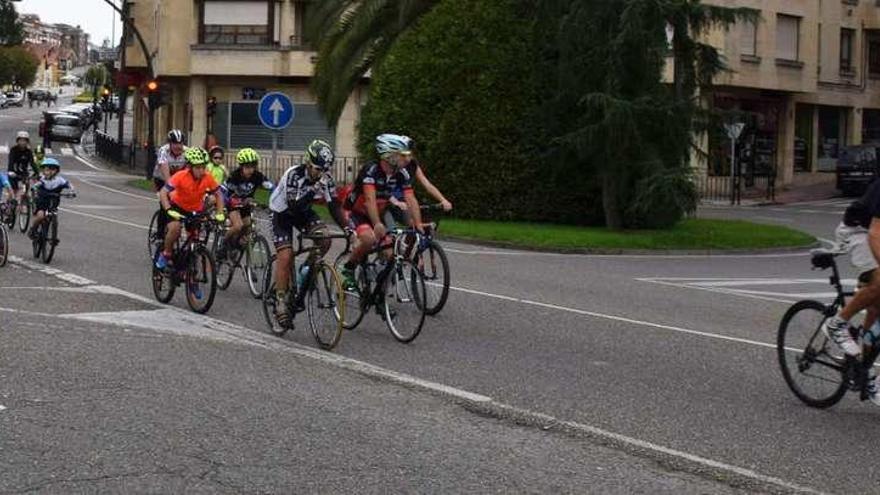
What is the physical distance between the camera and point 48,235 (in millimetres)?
17656

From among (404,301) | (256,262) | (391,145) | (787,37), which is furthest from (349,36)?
(787,37)

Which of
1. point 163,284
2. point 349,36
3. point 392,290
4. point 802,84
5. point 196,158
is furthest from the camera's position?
point 802,84

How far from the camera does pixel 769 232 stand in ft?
94.9

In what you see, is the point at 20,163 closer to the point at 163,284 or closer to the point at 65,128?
the point at 163,284

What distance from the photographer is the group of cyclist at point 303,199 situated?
11.6m

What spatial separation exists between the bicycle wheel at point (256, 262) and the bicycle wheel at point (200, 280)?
1288 mm

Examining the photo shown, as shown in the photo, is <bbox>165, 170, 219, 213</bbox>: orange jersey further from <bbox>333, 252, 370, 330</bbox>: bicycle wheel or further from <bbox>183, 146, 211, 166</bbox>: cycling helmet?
<bbox>333, 252, 370, 330</bbox>: bicycle wheel

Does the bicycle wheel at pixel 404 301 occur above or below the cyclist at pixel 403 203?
below

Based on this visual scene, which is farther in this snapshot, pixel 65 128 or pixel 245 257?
pixel 65 128

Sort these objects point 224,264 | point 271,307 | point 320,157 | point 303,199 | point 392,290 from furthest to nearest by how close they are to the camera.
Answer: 1. point 224,264
2. point 271,307
3. point 392,290
4. point 303,199
5. point 320,157

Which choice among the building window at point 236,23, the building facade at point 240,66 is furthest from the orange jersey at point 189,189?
the building window at point 236,23

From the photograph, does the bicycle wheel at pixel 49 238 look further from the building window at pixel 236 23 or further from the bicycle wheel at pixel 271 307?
the building window at pixel 236 23

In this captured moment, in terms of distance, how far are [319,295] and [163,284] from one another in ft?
10.0

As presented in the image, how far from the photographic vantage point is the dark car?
1900 inches
